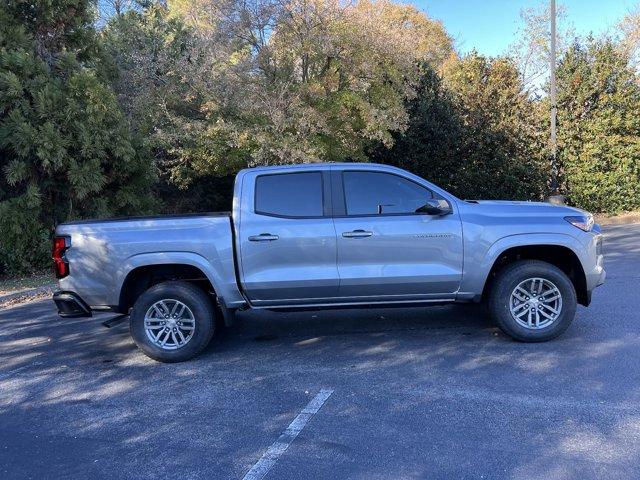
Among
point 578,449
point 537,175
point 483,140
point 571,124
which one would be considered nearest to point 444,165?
point 483,140

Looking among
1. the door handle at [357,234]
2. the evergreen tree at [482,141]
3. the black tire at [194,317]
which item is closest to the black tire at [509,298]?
the door handle at [357,234]

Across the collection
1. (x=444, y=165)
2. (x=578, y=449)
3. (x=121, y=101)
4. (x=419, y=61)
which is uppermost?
(x=419, y=61)

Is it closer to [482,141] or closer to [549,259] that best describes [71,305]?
[549,259]

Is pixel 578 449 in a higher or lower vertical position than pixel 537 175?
lower

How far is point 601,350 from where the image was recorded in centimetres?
531

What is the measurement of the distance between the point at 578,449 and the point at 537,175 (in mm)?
14107

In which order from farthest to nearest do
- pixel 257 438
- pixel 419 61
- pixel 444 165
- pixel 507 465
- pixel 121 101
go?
1. pixel 444 165
2. pixel 419 61
3. pixel 121 101
4. pixel 257 438
5. pixel 507 465

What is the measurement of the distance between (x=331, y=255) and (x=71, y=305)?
2.64 metres

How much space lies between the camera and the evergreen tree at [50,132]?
9.75m

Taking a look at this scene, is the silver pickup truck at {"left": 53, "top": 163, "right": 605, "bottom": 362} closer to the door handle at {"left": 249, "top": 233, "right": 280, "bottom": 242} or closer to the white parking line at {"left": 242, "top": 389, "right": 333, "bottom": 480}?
the door handle at {"left": 249, "top": 233, "right": 280, "bottom": 242}

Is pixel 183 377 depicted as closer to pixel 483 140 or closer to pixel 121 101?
pixel 121 101

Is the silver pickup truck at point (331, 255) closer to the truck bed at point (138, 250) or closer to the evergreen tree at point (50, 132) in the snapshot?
the truck bed at point (138, 250)

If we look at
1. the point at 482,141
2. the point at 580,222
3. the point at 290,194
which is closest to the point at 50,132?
the point at 290,194

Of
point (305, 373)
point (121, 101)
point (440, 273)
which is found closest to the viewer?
point (305, 373)
